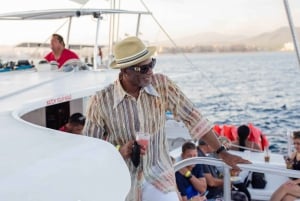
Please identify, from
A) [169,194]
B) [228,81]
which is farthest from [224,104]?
[169,194]

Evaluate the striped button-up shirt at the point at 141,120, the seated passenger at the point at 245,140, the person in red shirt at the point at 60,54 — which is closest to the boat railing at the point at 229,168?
the striped button-up shirt at the point at 141,120

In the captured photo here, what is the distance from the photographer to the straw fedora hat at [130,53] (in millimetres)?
2419

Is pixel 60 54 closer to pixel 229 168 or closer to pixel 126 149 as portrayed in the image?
pixel 229 168

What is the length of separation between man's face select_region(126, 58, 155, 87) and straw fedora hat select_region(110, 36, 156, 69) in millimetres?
25

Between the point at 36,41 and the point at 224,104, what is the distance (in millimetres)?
14999

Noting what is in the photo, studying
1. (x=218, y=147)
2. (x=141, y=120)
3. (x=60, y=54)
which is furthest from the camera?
(x=60, y=54)

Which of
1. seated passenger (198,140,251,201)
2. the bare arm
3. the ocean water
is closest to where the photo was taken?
the bare arm

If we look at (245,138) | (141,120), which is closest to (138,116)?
(141,120)

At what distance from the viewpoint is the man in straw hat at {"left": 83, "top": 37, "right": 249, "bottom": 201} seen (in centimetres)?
243

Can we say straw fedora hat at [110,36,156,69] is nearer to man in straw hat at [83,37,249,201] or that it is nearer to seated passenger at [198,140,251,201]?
man in straw hat at [83,37,249,201]

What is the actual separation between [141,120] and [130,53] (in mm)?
336

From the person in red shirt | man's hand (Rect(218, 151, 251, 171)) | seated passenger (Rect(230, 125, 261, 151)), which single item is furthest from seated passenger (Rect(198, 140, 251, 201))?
the person in red shirt

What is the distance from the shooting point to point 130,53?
2463 millimetres

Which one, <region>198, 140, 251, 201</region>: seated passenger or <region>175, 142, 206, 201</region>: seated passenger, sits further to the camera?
<region>198, 140, 251, 201</region>: seated passenger
